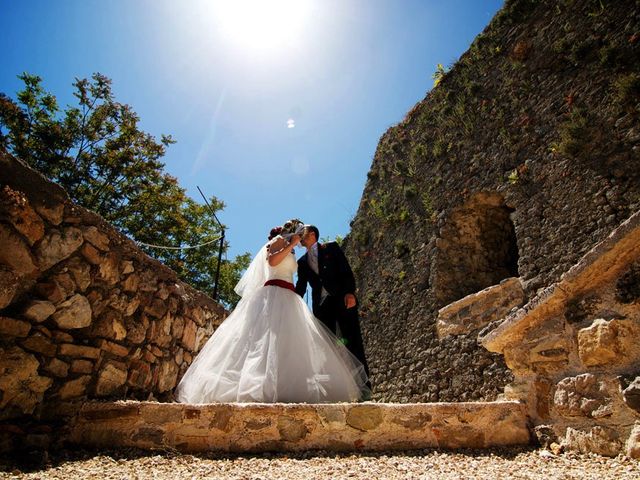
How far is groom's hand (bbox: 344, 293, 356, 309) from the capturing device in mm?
3548

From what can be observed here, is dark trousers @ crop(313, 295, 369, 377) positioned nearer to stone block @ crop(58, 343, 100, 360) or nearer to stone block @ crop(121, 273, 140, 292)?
stone block @ crop(121, 273, 140, 292)

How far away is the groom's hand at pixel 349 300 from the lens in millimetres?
3548

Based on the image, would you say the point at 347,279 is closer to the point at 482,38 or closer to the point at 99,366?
the point at 99,366

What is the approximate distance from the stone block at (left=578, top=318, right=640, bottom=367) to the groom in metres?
2.05

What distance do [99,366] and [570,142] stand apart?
260 inches

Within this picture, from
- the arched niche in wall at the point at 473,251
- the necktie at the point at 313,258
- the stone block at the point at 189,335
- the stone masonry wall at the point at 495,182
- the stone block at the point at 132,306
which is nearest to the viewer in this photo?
the stone block at the point at 132,306

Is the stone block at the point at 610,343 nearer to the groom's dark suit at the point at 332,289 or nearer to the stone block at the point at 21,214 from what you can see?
the groom's dark suit at the point at 332,289

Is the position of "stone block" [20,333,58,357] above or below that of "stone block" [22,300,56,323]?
below

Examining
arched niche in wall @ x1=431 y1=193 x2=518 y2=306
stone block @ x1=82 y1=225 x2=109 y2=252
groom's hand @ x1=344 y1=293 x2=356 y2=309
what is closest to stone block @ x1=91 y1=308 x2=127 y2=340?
stone block @ x1=82 y1=225 x2=109 y2=252

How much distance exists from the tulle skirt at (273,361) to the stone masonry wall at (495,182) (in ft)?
12.8

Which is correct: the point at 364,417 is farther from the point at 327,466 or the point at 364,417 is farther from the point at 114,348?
the point at 114,348

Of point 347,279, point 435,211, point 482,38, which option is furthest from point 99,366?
point 482,38

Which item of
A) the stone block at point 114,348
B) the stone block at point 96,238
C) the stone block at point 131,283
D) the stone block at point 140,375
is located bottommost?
the stone block at point 140,375

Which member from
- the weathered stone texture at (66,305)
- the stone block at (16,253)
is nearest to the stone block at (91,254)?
the weathered stone texture at (66,305)
